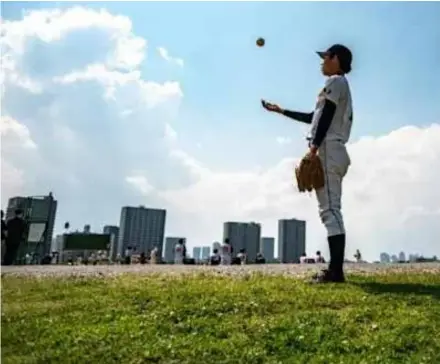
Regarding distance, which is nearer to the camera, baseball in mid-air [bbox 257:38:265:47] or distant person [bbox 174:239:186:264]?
baseball in mid-air [bbox 257:38:265:47]

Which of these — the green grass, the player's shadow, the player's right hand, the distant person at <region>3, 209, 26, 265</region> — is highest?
the player's right hand

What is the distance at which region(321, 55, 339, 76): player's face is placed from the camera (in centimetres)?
968

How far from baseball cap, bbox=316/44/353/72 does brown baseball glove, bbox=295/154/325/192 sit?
174 centimetres

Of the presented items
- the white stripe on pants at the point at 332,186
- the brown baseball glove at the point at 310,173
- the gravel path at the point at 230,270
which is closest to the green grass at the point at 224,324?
the white stripe on pants at the point at 332,186

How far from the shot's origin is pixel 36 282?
33.2 feet

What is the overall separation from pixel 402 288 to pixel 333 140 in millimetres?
2507

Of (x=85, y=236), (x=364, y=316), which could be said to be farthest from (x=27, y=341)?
(x=85, y=236)

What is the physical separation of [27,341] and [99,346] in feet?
2.74

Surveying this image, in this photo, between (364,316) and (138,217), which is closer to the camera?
(364,316)

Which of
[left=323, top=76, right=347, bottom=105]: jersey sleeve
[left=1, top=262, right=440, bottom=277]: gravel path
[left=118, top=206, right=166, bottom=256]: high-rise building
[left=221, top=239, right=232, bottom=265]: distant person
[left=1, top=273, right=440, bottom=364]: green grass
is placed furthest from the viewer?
[left=118, top=206, right=166, bottom=256]: high-rise building

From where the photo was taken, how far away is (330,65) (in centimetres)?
970

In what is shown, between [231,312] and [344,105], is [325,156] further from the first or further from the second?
[231,312]

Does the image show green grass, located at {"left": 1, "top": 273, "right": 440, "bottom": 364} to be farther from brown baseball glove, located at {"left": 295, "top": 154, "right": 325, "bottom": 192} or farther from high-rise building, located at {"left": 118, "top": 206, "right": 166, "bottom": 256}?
high-rise building, located at {"left": 118, "top": 206, "right": 166, "bottom": 256}

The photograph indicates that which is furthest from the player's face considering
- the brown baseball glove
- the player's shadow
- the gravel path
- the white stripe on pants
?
the gravel path
